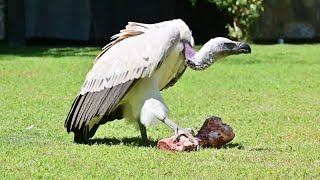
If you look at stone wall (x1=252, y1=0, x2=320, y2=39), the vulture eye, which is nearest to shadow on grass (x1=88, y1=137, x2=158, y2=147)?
the vulture eye

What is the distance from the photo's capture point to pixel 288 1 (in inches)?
913

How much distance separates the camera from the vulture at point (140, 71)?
6.85m

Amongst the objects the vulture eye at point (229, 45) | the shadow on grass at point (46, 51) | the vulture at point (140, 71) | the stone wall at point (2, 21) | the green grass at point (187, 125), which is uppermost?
the vulture eye at point (229, 45)

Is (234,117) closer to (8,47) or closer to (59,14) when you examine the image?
(8,47)

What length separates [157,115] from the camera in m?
6.87

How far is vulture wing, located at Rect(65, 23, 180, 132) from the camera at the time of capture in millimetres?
6824

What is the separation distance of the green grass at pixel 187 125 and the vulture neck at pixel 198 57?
0.68m

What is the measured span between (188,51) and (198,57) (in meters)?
0.10

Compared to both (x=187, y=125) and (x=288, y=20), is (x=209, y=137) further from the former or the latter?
(x=288, y=20)

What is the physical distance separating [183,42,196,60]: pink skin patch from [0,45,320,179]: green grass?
0.74 m

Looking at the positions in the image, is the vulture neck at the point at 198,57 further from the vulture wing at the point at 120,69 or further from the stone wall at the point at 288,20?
the stone wall at the point at 288,20

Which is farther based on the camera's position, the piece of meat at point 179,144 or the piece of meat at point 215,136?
the piece of meat at point 215,136

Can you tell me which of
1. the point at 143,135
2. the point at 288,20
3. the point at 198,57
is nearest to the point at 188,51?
the point at 198,57

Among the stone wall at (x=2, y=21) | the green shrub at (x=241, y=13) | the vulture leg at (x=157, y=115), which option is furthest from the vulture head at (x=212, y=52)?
the stone wall at (x=2, y=21)
